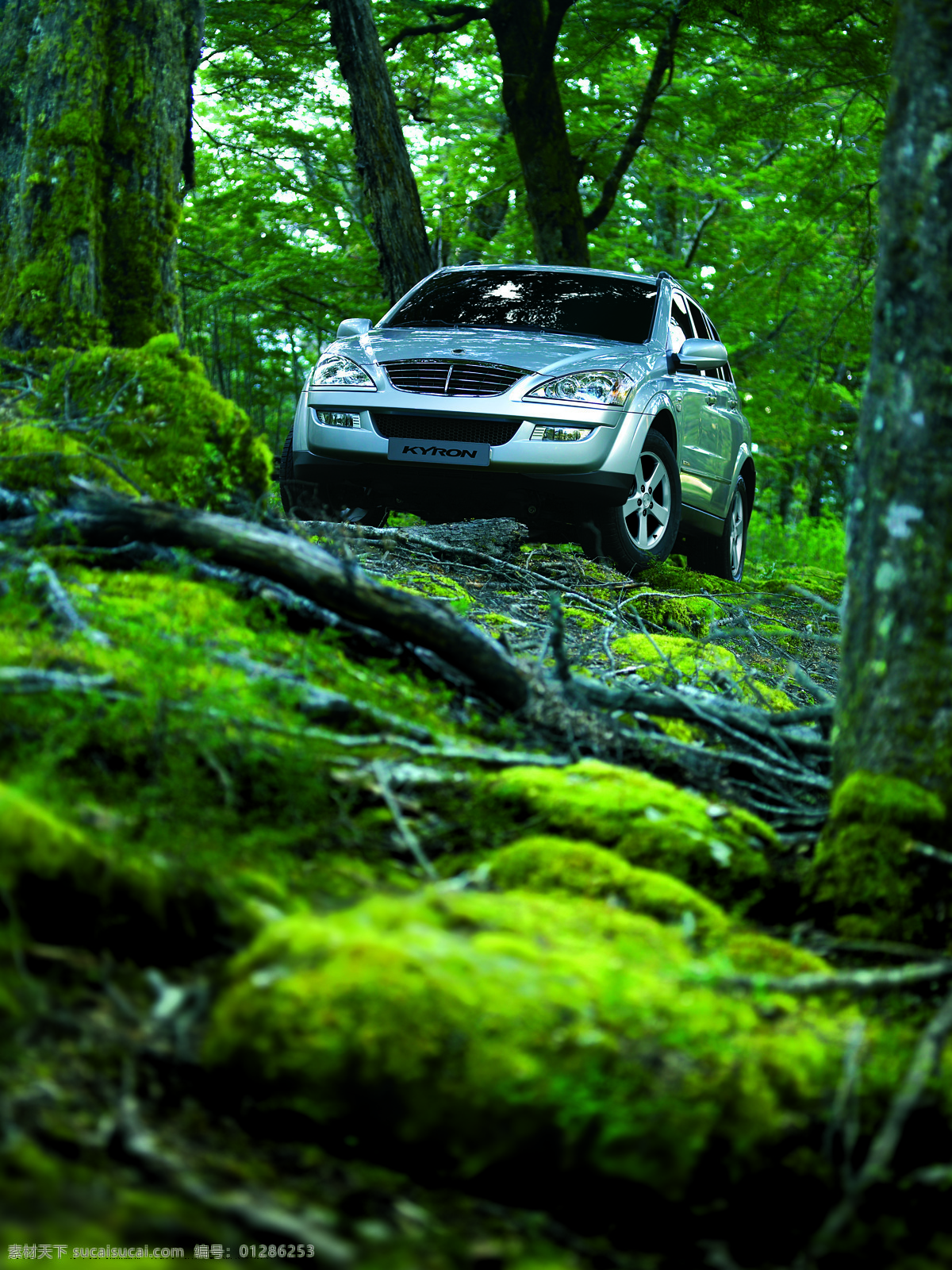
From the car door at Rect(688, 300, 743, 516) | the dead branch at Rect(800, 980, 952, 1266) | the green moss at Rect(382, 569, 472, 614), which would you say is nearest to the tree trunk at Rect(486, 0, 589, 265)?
the car door at Rect(688, 300, 743, 516)

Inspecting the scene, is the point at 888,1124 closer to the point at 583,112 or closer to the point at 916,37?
the point at 916,37

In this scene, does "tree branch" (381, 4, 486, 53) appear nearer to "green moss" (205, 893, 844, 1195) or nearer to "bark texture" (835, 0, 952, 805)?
"bark texture" (835, 0, 952, 805)

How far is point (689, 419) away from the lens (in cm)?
758

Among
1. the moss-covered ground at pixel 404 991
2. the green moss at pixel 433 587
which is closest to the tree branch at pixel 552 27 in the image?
the green moss at pixel 433 587

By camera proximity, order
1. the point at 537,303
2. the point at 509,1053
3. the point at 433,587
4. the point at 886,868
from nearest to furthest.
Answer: the point at 509,1053 → the point at 886,868 → the point at 433,587 → the point at 537,303

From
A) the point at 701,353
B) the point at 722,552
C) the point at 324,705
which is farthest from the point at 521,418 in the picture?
the point at 324,705

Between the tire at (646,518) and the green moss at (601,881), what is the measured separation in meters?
4.41

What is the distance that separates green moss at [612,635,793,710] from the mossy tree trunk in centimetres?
284

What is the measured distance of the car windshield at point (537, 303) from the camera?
7508 mm

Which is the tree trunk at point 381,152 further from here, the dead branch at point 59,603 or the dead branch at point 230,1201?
the dead branch at point 230,1201

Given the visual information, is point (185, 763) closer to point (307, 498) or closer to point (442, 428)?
point (442, 428)

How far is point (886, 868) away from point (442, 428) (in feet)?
15.0

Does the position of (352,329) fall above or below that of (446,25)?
below

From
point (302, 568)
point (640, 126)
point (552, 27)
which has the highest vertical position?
point (552, 27)
